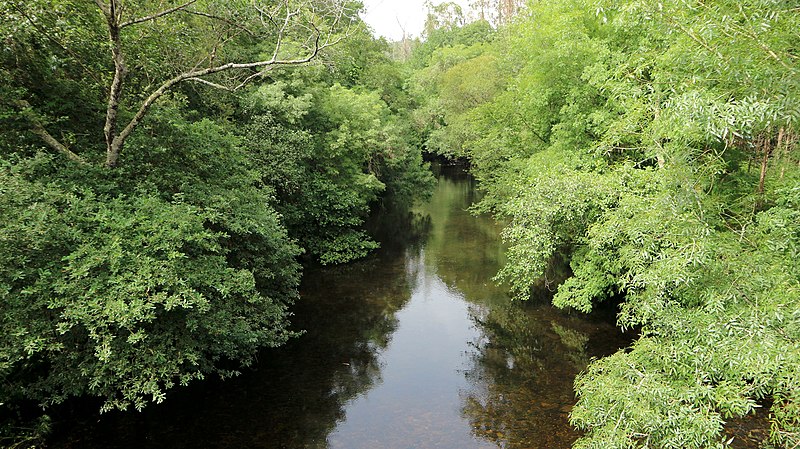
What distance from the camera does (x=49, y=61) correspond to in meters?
9.16

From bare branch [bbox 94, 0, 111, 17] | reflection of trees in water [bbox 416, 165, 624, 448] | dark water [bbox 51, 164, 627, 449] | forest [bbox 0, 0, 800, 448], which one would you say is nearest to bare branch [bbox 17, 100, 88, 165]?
forest [bbox 0, 0, 800, 448]

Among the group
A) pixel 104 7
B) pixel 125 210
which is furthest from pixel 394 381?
pixel 104 7

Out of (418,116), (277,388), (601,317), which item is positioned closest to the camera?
(277,388)

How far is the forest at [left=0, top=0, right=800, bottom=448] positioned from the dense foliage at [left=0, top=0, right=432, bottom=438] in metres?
0.05

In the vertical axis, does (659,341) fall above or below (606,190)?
below

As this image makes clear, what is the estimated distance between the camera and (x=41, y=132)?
29.3 ft

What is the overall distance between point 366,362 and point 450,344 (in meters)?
2.89

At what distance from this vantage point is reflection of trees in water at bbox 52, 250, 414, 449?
9766 millimetres

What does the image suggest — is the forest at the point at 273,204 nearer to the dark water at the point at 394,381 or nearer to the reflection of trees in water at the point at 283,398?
the reflection of trees in water at the point at 283,398

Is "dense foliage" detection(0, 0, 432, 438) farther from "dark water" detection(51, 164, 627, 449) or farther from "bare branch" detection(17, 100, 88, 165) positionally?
"dark water" detection(51, 164, 627, 449)

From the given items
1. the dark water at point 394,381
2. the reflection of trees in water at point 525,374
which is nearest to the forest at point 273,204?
the dark water at point 394,381

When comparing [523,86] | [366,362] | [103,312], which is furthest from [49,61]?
[523,86]

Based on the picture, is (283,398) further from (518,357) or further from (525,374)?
(518,357)

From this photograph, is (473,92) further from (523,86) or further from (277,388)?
(277,388)
